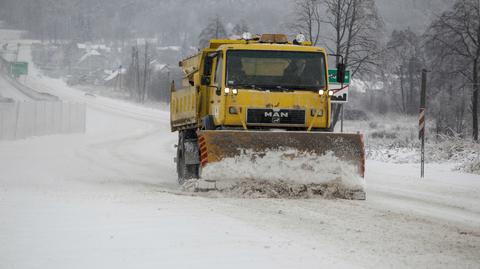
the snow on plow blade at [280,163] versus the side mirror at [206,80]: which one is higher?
the side mirror at [206,80]

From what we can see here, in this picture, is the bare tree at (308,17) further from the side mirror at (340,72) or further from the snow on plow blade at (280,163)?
the snow on plow blade at (280,163)

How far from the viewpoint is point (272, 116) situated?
12.5 m

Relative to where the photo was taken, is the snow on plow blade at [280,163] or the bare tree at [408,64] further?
the bare tree at [408,64]

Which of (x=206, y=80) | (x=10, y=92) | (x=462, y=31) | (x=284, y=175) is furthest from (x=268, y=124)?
(x=10, y=92)

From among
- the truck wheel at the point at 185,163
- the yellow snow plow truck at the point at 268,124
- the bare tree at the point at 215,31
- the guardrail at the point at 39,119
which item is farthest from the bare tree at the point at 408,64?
the yellow snow plow truck at the point at 268,124

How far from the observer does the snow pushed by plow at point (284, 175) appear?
11.5 m

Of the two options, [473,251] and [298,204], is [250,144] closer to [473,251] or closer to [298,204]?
[298,204]

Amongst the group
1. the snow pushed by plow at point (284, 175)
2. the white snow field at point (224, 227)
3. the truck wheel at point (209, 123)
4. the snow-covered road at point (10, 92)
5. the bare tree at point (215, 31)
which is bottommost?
the white snow field at point (224, 227)

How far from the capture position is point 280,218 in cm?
905

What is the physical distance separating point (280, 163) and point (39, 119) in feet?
77.6

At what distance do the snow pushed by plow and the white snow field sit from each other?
30 centimetres

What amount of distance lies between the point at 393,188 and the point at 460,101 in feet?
100

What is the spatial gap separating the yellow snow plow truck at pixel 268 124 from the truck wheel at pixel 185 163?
35 mm

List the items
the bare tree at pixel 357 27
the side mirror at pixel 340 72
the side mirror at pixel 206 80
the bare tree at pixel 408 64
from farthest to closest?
1. the bare tree at pixel 408 64
2. the bare tree at pixel 357 27
3. the side mirror at pixel 206 80
4. the side mirror at pixel 340 72
